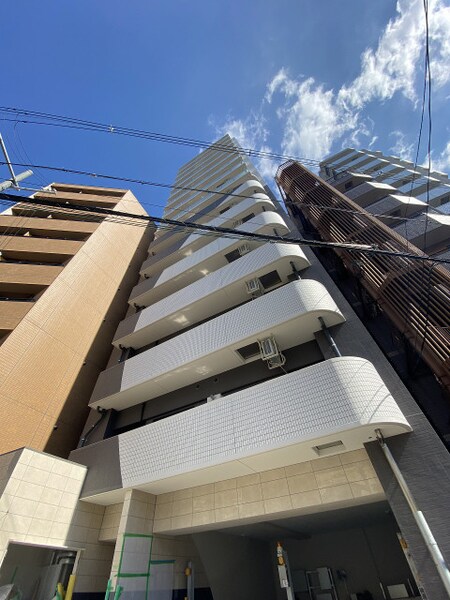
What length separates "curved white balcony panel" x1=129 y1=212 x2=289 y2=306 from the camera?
11.6 meters

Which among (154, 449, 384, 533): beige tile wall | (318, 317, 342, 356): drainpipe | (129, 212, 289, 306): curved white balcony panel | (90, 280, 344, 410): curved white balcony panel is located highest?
(129, 212, 289, 306): curved white balcony panel

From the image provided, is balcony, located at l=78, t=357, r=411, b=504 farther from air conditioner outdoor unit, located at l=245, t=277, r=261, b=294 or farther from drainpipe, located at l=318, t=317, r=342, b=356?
air conditioner outdoor unit, located at l=245, t=277, r=261, b=294

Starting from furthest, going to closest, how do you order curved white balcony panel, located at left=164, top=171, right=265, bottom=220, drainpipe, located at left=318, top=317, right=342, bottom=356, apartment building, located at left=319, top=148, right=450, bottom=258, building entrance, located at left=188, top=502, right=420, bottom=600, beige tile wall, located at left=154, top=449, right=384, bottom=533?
curved white balcony panel, located at left=164, top=171, right=265, bottom=220
apartment building, located at left=319, top=148, right=450, bottom=258
building entrance, located at left=188, top=502, right=420, bottom=600
drainpipe, located at left=318, top=317, right=342, bottom=356
beige tile wall, located at left=154, top=449, right=384, bottom=533

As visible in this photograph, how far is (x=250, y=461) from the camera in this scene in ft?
18.5

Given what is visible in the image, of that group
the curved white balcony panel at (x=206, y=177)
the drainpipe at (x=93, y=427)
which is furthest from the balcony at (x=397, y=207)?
the drainpipe at (x=93, y=427)

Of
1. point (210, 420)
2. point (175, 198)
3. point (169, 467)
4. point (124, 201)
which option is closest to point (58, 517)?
point (169, 467)

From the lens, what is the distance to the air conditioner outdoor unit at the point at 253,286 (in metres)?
9.25

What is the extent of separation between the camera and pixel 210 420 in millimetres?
6285

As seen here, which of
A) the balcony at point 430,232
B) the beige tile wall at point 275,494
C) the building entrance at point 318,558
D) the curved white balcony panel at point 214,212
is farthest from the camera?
the curved white balcony panel at point 214,212

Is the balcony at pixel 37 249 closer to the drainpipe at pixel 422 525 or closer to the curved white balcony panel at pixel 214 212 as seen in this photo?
the curved white balcony panel at pixel 214 212

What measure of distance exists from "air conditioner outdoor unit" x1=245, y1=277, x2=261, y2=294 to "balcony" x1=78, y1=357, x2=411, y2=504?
3810mm

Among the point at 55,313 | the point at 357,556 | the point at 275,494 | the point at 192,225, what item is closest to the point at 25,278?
the point at 55,313

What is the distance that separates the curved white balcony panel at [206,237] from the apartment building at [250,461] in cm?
251

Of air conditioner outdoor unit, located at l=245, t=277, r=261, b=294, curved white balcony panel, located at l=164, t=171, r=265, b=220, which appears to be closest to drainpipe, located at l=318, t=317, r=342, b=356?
air conditioner outdoor unit, located at l=245, t=277, r=261, b=294
